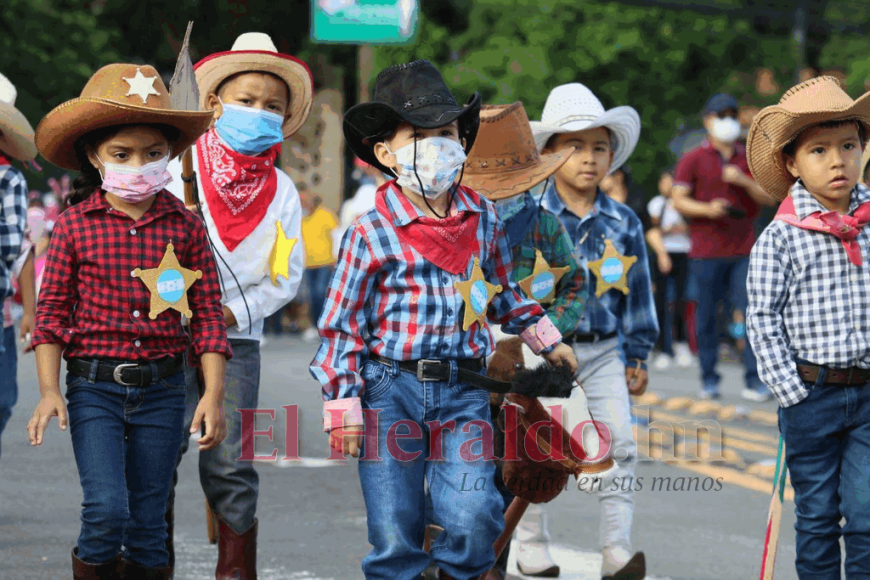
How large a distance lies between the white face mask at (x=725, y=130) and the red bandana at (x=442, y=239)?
7.65 meters

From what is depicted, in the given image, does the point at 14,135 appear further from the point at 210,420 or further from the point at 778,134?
the point at 778,134

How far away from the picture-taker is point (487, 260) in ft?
15.8

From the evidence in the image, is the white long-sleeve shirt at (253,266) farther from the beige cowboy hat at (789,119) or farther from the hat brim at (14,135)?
the beige cowboy hat at (789,119)

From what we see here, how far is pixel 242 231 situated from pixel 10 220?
48.5 inches

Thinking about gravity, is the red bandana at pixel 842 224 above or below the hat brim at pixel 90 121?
below

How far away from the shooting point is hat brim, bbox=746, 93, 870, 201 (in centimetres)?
498

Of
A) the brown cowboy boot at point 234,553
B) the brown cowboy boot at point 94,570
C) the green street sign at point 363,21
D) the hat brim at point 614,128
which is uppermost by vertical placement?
the green street sign at point 363,21

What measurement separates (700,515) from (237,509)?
317cm

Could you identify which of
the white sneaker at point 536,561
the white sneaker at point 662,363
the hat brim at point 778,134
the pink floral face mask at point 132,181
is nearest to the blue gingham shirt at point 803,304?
the hat brim at point 778,134

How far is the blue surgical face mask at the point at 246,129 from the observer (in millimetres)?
5539

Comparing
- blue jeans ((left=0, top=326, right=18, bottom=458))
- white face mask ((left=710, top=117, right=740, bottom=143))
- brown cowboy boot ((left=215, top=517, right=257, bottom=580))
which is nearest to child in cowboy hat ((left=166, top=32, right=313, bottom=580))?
brown cowboy boot ((left=215, top=517, right=257, bottom=580))

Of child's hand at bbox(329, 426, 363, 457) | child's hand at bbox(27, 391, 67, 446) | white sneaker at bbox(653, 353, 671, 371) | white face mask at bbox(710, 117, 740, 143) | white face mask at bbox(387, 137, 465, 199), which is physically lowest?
white sneaker at bbox(653, 353, 671, 371)

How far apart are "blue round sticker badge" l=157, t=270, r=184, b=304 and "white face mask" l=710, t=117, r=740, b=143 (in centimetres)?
801

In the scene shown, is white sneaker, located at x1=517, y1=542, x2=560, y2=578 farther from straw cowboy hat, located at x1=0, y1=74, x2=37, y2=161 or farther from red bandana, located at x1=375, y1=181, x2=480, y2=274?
straw cowboy hat, located at x1=0, y1=74, x2=37, y2=161
